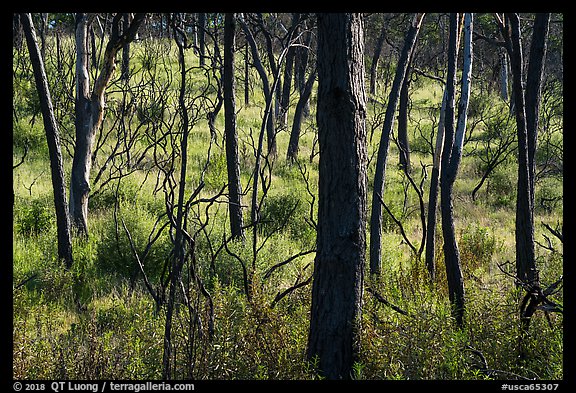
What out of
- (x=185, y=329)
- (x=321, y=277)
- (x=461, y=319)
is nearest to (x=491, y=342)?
(x=461, y=319)

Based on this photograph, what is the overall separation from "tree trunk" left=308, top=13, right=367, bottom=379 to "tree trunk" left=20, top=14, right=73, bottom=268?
13.5 feet

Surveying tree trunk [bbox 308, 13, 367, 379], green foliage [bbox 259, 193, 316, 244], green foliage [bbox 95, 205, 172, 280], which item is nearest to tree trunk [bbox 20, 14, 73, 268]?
green foliage [bbox 95, 205, 172, 280]

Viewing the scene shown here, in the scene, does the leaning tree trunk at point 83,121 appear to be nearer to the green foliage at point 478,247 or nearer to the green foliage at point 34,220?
the green foliage at point 34,220

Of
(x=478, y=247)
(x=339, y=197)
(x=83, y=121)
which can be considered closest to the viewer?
(x=339, y=197)

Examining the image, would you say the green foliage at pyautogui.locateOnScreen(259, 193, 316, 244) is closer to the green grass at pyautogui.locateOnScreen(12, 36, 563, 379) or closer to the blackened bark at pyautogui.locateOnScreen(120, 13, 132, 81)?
the green grass at pyautogui.locateOnScreen(12, 36, 563, 379)

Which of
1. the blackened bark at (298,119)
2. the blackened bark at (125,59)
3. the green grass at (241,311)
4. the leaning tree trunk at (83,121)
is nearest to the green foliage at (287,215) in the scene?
the green grass at (241,311)

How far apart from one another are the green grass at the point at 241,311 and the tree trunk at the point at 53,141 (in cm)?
31

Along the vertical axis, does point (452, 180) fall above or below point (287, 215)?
above

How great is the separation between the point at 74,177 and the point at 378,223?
462 cm

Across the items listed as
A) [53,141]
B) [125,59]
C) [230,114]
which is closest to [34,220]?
[53,141]

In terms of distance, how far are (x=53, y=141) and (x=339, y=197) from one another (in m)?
4.49

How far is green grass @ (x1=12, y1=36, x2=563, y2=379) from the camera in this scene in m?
4.38

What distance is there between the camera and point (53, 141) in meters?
7.41

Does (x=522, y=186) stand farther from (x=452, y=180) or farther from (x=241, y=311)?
(x=241, y=311)
